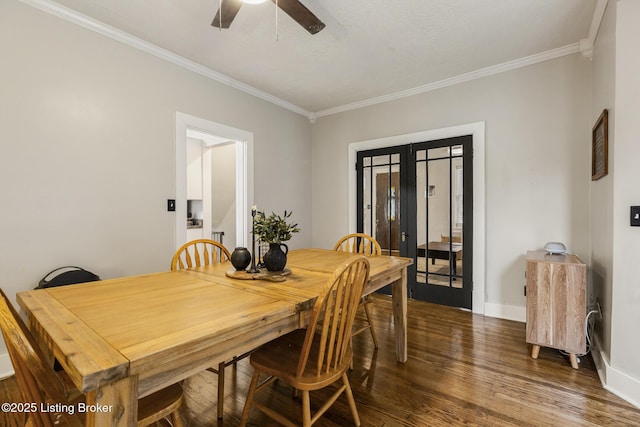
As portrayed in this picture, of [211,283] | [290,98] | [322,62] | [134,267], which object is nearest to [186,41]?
[322,62]

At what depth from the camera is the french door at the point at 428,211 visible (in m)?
3.47

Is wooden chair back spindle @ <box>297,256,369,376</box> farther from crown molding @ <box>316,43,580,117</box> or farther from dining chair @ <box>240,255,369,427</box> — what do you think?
crown molding @ <box>316,43,580,117</box>

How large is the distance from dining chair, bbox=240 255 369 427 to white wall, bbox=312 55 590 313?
7.99 feet

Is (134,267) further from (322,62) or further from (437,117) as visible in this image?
(437,117)

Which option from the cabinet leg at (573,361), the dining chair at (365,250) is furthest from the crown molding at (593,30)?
the cabinet leg at (573,361)

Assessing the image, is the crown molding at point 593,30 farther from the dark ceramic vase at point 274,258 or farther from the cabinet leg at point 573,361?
the dark ceramic vase at point 274,258

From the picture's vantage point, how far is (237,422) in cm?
166

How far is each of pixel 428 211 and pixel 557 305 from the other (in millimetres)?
1655

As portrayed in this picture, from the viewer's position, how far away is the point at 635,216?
5.98 feet

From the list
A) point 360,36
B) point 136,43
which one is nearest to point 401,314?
point 360,36

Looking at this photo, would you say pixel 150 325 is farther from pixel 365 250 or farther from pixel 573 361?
pixel 573 361

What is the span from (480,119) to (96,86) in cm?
374

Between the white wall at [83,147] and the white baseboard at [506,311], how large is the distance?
134 inches

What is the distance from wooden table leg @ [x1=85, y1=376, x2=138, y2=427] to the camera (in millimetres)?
771
